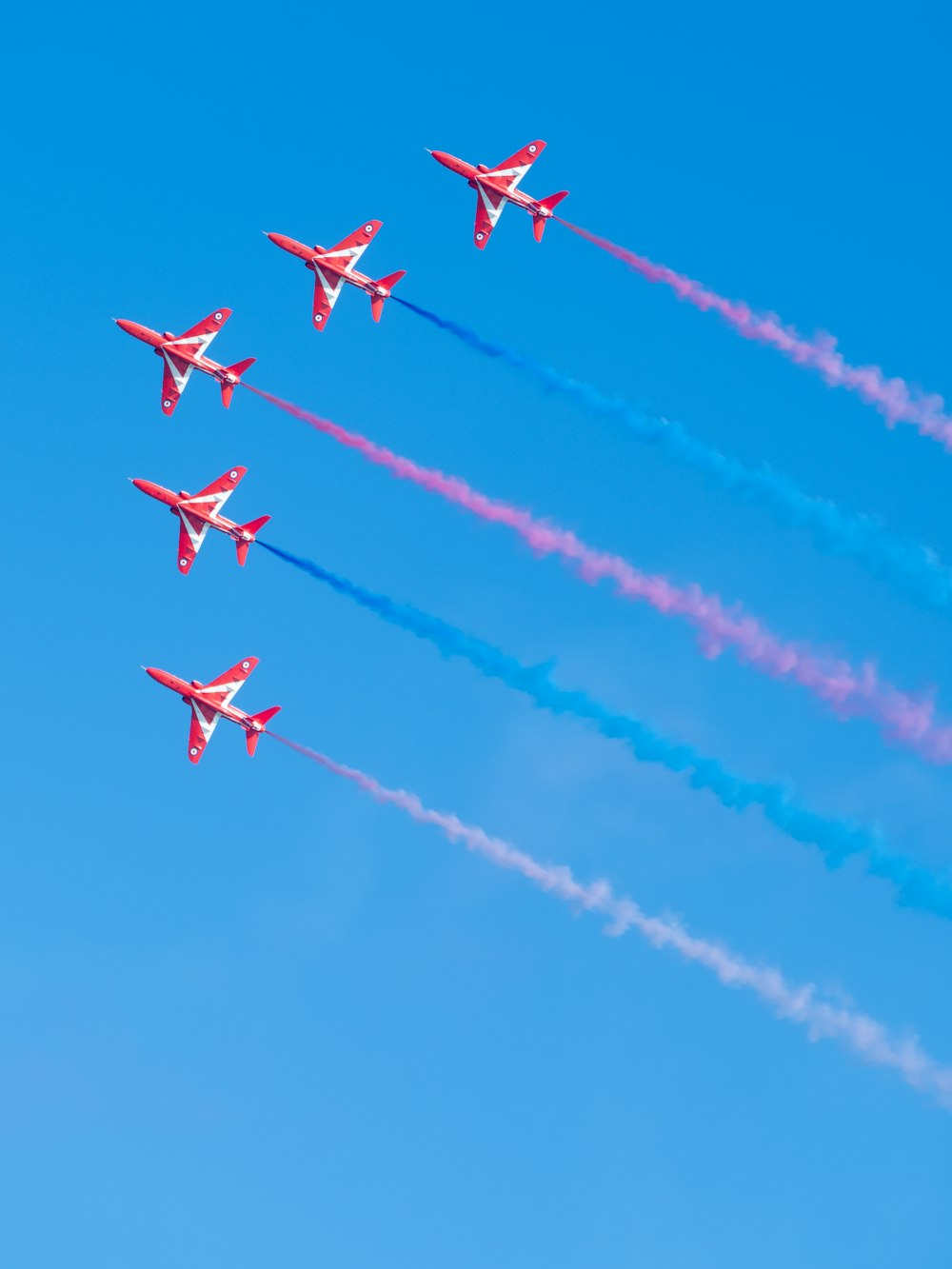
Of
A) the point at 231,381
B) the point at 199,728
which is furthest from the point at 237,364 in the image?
the point at 199,728

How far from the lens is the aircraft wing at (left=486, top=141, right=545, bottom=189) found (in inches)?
3775

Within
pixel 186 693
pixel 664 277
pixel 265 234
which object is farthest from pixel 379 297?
pixel 186 693

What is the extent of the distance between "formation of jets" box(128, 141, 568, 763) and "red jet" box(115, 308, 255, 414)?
0.15ft

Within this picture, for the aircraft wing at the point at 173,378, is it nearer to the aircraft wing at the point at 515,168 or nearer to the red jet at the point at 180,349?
the red jet at the point at 180,349

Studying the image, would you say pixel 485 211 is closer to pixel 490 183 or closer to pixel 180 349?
pixel 490 183

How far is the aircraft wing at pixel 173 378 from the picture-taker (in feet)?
320

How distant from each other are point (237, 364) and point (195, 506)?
6.98 m

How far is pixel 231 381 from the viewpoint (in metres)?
95.8

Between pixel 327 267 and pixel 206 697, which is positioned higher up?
pixel 327 267

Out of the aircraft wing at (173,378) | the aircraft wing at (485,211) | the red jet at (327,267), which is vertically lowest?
the aircraft wing at (173,378)

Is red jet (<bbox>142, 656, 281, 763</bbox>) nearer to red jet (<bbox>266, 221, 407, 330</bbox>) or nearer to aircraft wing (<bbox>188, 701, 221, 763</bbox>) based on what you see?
aircraft wing (<bbox>188, 701, 221, 763</bbox>)

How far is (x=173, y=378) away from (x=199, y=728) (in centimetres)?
1679

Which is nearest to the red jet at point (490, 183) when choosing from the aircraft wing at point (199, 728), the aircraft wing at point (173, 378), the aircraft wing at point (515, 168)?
the aircraft wing at point (515, 168)

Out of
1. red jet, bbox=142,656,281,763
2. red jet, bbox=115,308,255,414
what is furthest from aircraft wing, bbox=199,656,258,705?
red jet, bbox=115,308,255,414
